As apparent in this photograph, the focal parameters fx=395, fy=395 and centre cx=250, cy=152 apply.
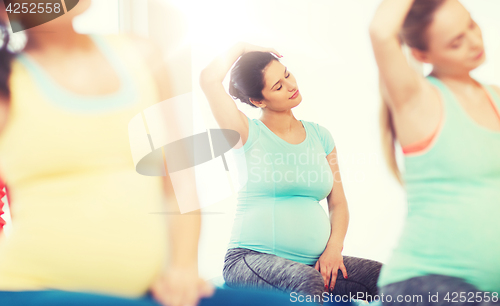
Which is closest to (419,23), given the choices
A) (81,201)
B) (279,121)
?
(279,121)

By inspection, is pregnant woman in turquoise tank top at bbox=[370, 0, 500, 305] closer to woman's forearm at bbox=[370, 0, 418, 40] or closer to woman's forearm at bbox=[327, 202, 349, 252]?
woman's forearm at bbox=[370, 0, 418, 40]

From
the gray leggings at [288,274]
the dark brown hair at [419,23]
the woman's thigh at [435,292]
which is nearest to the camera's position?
the woman's thigh at [435,292]

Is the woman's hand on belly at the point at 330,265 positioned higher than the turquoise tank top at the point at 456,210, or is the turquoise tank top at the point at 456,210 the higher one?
the turquoise tank top at the point at 456,210

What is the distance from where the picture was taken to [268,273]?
0.74 m

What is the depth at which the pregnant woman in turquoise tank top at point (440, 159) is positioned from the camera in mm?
547

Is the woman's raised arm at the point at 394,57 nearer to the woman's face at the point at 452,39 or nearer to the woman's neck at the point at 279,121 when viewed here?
the woman's face at the point at 452,39

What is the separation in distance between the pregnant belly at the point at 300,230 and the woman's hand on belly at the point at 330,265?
1 cm

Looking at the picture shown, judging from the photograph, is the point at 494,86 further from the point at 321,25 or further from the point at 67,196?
the point at 67,196

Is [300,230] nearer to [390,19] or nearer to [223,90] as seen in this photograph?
[223,90]

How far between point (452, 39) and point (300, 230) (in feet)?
1.42

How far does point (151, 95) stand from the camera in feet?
2.04

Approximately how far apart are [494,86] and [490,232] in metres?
0.27

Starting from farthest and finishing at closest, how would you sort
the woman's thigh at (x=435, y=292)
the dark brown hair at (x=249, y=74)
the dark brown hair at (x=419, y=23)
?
1. the dark brown hair at (x=249, y=74)
2. the dark brown hair at (x=419, y=23)
3. the woman's thigh at (x=435, y=292)

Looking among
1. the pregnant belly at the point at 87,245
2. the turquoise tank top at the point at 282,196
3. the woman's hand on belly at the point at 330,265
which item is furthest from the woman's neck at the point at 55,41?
the woman's hand on belly at the point at 330,265
